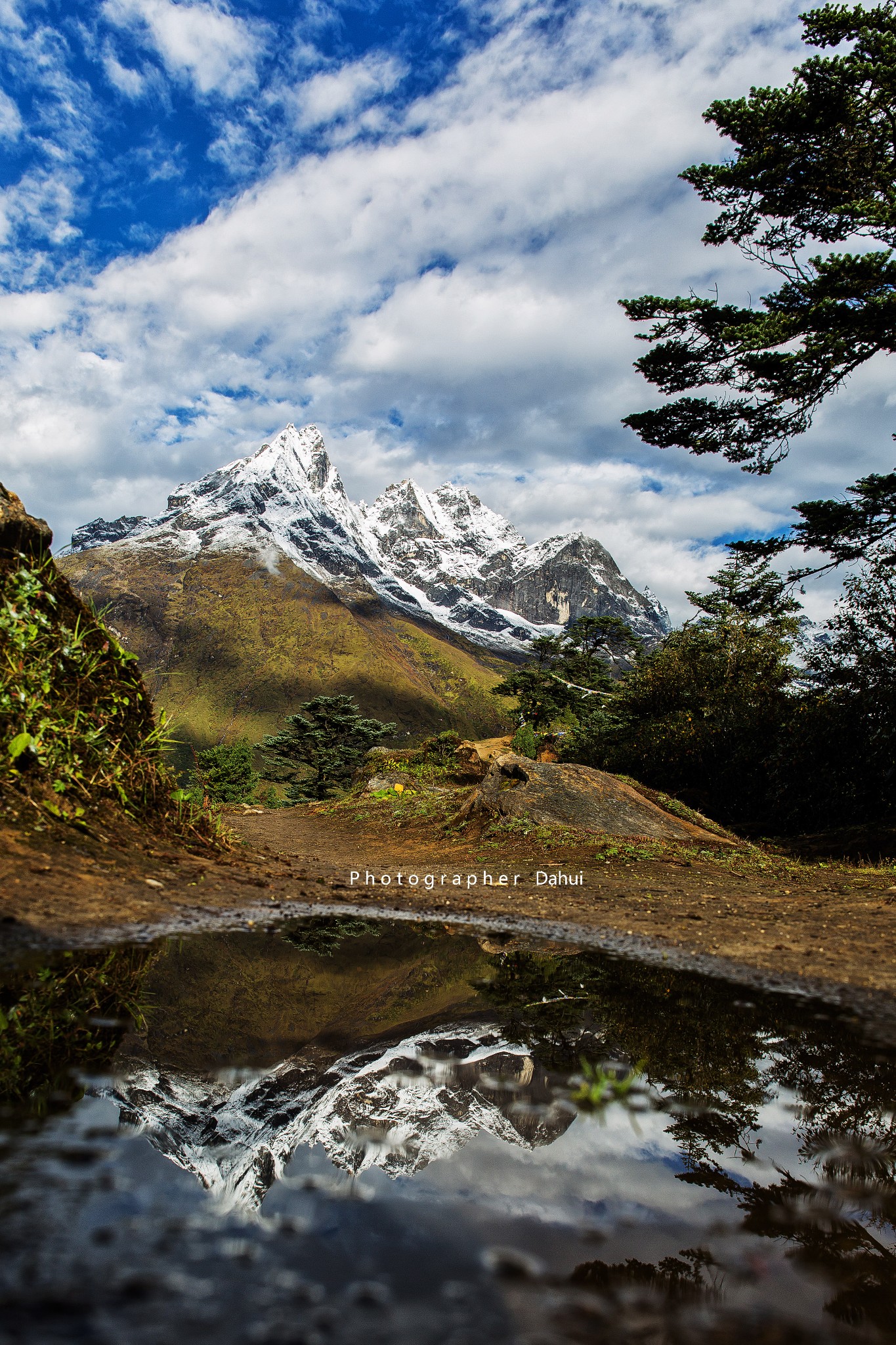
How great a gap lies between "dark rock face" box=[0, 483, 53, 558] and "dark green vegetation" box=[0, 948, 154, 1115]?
13.4 ft

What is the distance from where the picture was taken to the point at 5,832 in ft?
14.4

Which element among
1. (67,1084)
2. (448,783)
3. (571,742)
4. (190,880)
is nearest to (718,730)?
(571,742)

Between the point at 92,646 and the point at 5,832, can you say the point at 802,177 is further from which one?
the point at 5,832

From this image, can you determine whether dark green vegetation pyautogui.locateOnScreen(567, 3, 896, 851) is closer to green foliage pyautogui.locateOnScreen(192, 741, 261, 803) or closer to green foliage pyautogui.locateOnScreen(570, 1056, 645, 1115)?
green foliage pyautogui.locateOnScreen(570, 1056, 645, 1115)

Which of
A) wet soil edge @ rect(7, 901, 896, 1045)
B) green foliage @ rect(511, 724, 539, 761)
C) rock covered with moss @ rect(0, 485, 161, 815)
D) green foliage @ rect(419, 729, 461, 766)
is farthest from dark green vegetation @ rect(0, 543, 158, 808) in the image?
green foliage @ rect(511, 724, 539, 761)

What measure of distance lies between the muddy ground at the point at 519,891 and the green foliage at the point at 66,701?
21.9 inches

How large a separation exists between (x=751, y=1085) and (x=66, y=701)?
5.46m

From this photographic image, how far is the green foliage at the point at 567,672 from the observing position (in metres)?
30.3

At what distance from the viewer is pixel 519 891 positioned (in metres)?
7.31

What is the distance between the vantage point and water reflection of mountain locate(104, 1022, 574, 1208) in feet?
5.71

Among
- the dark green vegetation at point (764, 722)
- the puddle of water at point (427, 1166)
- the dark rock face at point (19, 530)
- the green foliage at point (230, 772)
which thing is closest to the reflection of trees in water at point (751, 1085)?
the puddle of water at point (427, 1166)

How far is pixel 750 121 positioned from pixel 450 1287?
1477 cm

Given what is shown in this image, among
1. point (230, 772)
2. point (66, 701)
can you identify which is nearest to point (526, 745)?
point (230, 772)

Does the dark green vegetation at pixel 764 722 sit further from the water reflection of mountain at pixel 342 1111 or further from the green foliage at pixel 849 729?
the water reflection of mountain at pixel 342 1111
